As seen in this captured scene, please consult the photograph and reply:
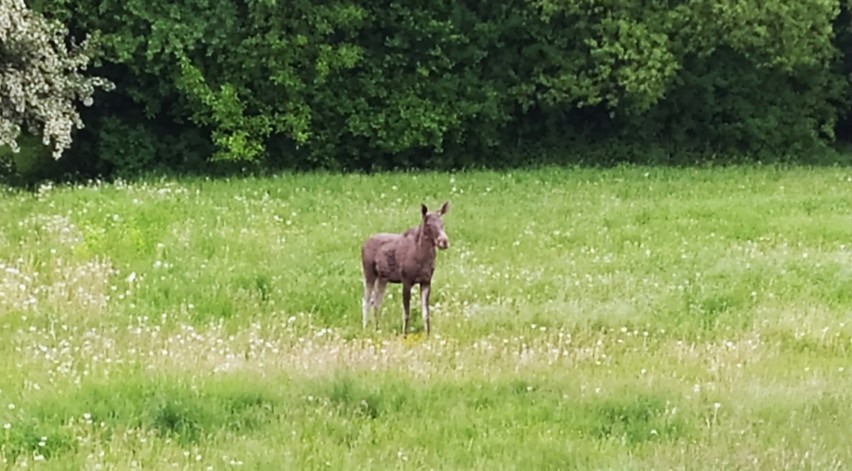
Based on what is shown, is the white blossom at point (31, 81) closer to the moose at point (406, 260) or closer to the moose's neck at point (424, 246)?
the moose at point (406, 260)

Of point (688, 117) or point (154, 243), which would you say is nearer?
point (154, 243)

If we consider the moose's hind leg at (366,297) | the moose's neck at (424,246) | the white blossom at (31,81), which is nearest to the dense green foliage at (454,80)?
the white blossom at (31,81)

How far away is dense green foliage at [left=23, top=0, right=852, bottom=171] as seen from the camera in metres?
27.2

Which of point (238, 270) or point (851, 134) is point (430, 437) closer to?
point (238, 270)

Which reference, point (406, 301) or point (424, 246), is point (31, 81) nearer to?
point (406, 301)

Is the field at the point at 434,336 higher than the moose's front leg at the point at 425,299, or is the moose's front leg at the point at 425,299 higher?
the moose's front leg at the point at 425,299

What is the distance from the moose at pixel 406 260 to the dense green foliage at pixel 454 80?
15525 millimetres

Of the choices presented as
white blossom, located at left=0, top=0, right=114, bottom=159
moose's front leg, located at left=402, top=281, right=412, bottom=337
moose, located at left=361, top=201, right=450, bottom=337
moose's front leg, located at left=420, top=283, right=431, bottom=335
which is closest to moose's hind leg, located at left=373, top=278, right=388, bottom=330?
moose, located at left=361, top=201, right=450, bottom=337

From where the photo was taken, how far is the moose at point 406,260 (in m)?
11.4

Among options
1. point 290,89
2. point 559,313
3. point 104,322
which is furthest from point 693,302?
point 290,89

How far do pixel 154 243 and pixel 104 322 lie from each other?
169 inches

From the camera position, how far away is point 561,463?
7.96 m

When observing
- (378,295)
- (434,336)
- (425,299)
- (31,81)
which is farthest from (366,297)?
(31,81)

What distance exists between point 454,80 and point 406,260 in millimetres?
17835
